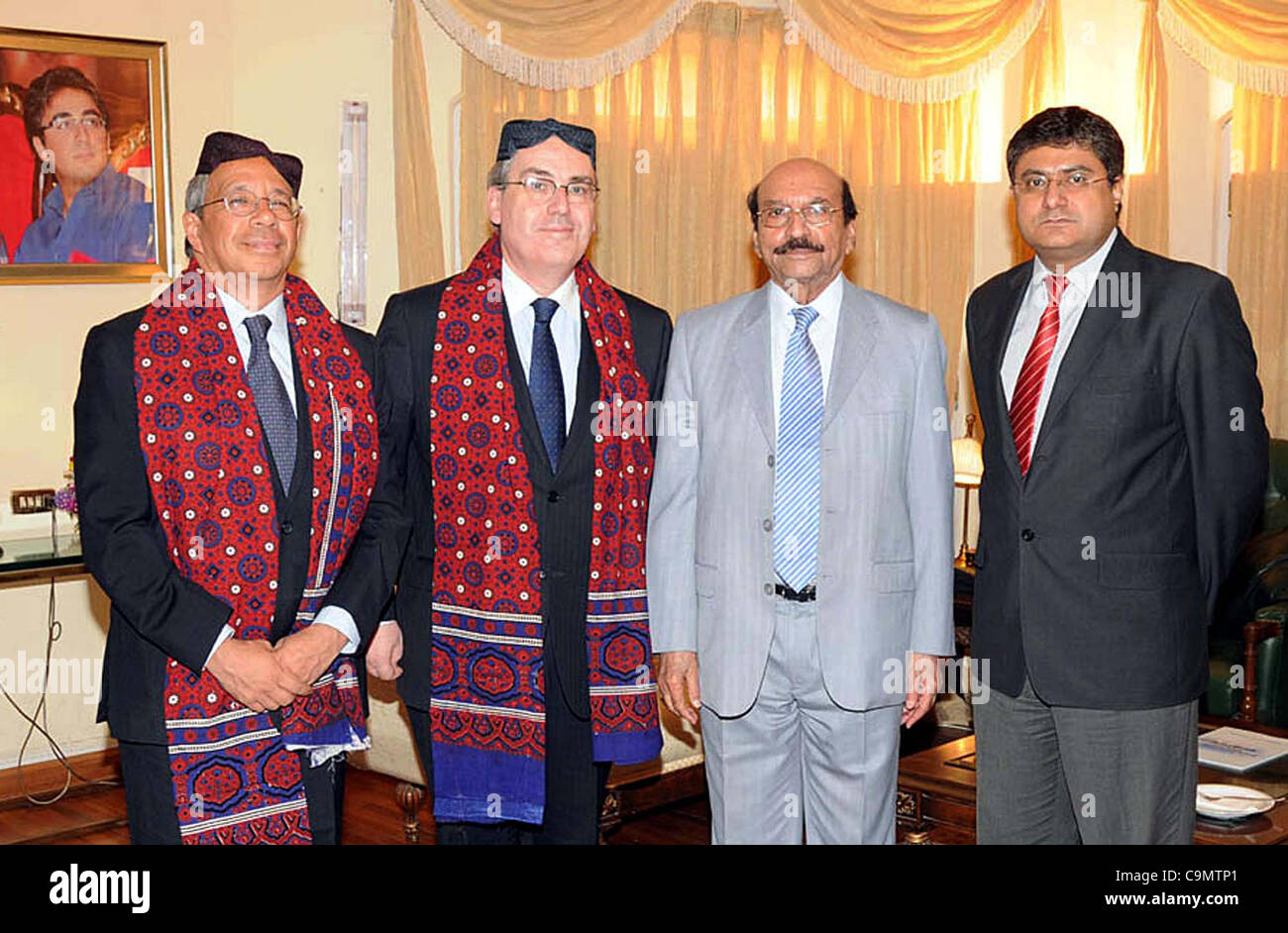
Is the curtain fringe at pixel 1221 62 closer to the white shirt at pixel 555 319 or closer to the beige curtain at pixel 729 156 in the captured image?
the beige curtain at pixel 729 156

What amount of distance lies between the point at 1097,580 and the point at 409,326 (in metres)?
1.42

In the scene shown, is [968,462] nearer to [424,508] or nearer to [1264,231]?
[1264,231]

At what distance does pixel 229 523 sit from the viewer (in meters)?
2.64

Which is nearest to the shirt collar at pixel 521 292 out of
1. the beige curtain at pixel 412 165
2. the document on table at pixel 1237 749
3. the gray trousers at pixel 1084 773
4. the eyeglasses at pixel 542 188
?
the eyeglasses at pixel 542 188

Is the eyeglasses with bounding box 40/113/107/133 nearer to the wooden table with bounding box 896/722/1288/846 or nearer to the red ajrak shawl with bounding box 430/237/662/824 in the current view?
the red ajrak shawl with bounding box 430/237/662/824

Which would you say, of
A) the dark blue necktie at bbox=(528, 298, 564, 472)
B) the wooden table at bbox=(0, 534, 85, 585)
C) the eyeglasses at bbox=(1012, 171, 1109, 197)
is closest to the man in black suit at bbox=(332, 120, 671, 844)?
the dark blue necktie at bbox=(528, 298, 564, 472)

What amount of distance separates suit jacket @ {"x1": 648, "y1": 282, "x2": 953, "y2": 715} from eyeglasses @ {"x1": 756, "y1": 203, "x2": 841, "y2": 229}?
0.17 m

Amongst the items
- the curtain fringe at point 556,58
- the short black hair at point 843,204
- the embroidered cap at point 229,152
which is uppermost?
the curtain fringe at point 556,58

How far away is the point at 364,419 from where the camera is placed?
9.27 feet

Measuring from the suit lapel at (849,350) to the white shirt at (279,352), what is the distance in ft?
3.16

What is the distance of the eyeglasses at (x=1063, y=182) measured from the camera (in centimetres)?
300

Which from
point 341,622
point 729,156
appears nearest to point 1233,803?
point 341,622

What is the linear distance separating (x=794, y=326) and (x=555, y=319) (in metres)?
0.46
